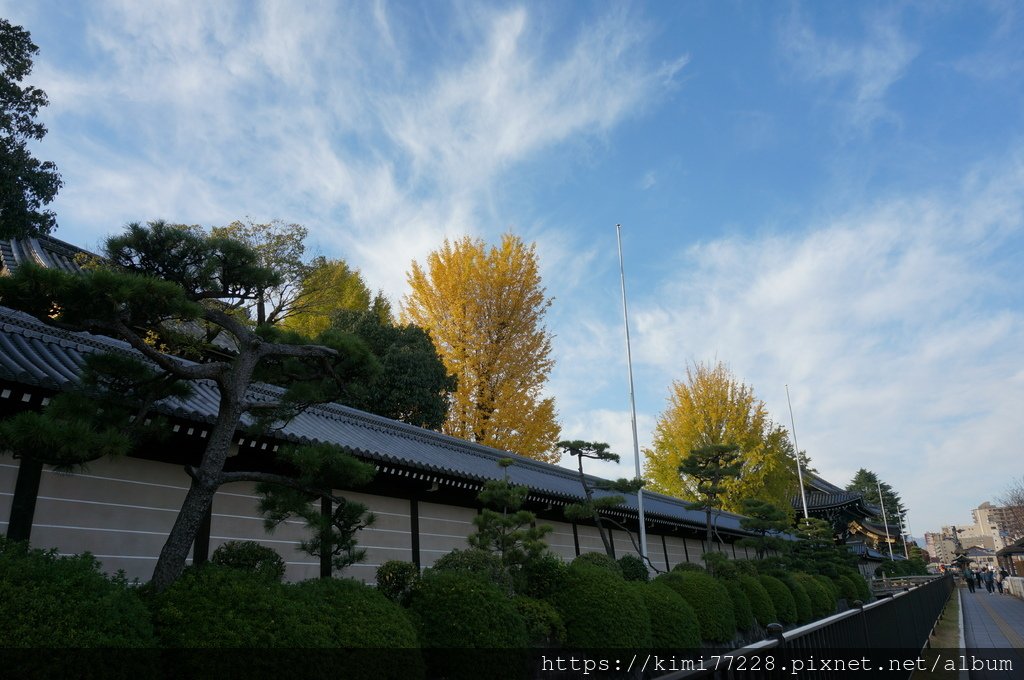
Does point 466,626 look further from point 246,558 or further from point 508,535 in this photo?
point 508,535

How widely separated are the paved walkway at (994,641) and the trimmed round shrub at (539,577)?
18.3ft

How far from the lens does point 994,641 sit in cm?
1247

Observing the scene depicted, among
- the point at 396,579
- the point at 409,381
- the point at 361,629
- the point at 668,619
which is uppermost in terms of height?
the point at 409,381

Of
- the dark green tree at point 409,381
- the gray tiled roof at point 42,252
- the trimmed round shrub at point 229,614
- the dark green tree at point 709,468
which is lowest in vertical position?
the trimmed round shrub at point 229,614

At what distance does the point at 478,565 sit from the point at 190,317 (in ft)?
16.7

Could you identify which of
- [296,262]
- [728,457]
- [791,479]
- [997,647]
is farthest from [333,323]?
[791,479]

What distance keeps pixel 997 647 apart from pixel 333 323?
20.4m

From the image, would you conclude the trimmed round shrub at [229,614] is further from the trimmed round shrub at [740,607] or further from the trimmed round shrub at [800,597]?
the trimmed round shrub at [800,597]

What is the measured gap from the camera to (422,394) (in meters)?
20.6

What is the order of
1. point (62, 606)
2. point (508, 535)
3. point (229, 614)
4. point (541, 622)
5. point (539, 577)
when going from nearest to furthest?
1. point (62, 606)
2. point (229, 614)
3. point (541, 622)
4. point (539, 577)
5. point (508, 535)

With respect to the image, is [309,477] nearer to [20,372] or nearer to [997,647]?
[20,372]

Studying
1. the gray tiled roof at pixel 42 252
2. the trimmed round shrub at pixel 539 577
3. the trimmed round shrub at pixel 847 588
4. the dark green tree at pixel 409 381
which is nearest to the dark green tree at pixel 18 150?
the gray tiled roof at pixel 42 252

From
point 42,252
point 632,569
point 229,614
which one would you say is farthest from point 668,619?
point 42,252

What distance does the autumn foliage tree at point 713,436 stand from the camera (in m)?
29.3
